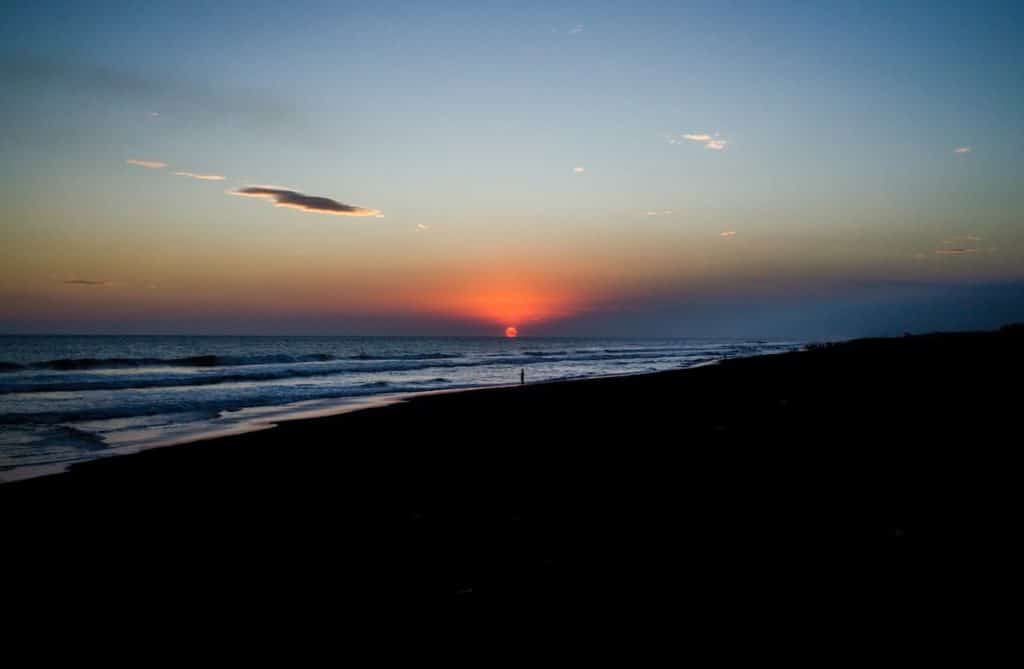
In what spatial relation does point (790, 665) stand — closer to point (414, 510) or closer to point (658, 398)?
point (414, 510)

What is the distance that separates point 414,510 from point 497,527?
1.50 m

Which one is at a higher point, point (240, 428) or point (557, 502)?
point (557, 502)

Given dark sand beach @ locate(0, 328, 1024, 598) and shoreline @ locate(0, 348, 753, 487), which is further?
shoreline @ locate(0, 348, 753, 487)

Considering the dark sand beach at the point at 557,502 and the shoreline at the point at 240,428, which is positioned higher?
the dark sand beach at the point at 557,502

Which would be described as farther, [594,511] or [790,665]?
[594,511]

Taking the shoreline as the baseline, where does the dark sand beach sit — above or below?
above

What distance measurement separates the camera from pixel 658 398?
16266 millimetres

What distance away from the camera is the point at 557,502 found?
7.41 m

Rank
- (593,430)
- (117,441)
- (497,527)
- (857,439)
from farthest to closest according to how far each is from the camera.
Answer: (117,441), (593,430), (857,439), (497,527)

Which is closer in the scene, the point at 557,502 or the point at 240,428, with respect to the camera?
the point at 557,502

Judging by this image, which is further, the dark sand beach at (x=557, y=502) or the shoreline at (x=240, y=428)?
the shoreline at (x=240, y=428)

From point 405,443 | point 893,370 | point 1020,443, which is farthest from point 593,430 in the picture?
point 893,370

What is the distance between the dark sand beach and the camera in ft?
17.7

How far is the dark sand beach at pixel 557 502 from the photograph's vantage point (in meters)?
5.38
